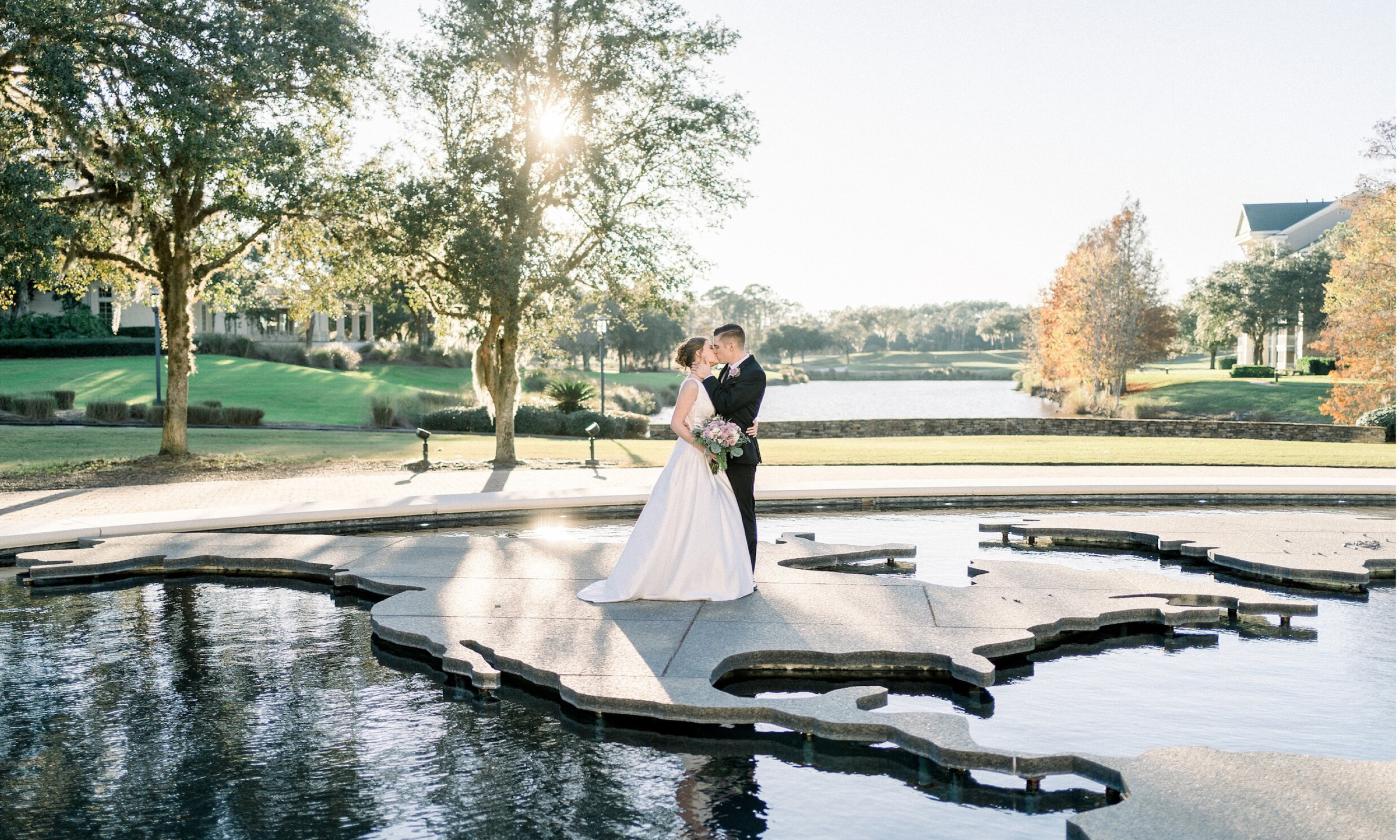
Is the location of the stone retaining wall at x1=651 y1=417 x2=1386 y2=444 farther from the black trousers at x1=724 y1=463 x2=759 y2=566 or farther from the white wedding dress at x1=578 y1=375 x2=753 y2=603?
the white wedding dress at x1=578 y1=375 x2=753 y2=603

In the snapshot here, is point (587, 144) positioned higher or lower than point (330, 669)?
higher

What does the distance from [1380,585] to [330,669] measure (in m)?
9.64

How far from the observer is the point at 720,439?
9453mm

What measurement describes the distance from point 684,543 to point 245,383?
43.6m

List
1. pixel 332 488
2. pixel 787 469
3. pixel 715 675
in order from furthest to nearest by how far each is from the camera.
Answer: pixel 787 469 < pixel 332 488 < pixel 715 675

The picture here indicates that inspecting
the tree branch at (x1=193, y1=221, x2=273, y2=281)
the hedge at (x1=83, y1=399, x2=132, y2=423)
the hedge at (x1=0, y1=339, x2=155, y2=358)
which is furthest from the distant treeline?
the tree branch at (x1=193, y1=221, x2=273, y2=281)

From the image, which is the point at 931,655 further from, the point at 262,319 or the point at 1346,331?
the point at 262,319

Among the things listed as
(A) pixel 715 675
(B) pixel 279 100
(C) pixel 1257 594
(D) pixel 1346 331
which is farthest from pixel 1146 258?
(A) pixel 715 675

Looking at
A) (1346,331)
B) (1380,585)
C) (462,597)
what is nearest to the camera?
(462,597)

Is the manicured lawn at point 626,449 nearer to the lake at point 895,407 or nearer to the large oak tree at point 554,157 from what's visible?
the large oak tree at point 554,157

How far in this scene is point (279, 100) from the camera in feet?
72.5

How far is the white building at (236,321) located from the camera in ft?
207

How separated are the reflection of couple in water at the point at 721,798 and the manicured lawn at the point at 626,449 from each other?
1956 cm

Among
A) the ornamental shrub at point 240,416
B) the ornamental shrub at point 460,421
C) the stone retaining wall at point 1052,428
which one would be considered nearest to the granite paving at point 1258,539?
the stone retaining wall at point 1052,428
